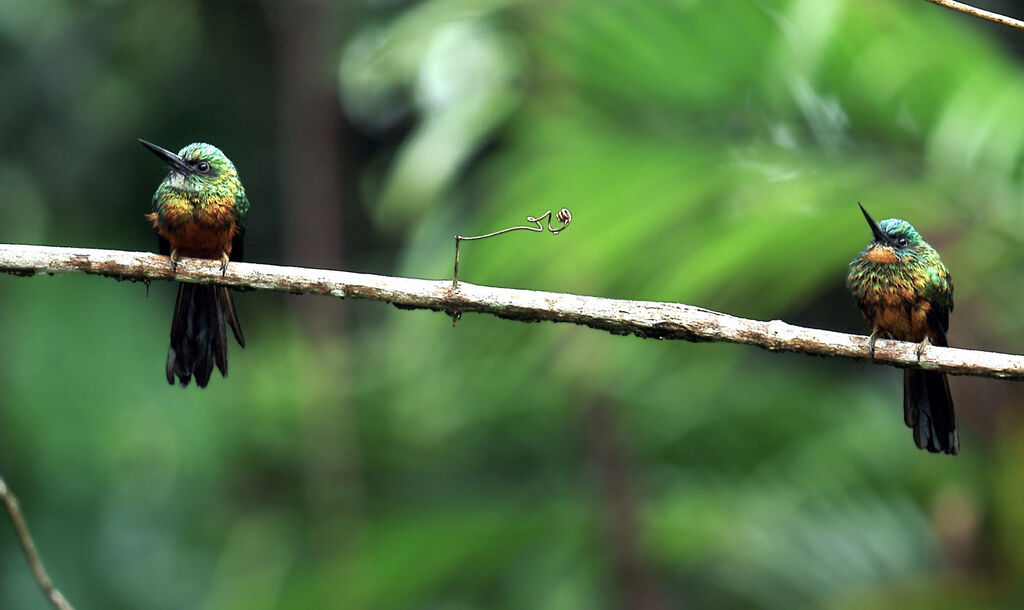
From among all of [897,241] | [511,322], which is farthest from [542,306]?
[511,322]

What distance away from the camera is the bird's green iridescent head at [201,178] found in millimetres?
2049

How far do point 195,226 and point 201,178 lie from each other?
10 cm

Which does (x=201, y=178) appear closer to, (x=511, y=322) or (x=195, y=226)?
(x=195, y=226)

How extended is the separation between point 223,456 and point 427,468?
1128 millimetres

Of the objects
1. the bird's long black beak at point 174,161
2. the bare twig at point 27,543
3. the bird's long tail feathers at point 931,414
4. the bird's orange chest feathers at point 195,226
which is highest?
the bird's long black beak at point 174,161

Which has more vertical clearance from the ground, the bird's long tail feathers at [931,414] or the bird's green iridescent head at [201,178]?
the bird's green iridescent head at [201,178]

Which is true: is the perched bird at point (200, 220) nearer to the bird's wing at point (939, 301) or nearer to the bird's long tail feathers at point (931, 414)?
the bird's long tail feathers at point (931, 414)

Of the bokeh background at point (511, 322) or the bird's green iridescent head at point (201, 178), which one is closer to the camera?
the bird's green iridescent head at point (201, 178)

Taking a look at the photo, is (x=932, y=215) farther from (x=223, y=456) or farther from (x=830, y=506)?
(x=223, y=456)

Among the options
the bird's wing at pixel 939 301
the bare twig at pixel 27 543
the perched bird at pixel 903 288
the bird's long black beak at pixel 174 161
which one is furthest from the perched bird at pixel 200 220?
the bird's wing at pixel 939 301

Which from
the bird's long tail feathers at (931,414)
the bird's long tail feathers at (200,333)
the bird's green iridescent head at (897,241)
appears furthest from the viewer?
the bird's green iridescent head at (897,241)

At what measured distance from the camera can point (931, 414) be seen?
1611mm

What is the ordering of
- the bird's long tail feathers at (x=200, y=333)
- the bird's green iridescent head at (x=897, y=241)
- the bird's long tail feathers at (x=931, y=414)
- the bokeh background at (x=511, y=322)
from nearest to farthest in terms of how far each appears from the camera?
1. the bird's long tail feathers at (x=931, y=414)
2. the bird's long tail feathers at (x=200, y=333)
3. the bird's green iridescent head at (x=897, y=241)
4. the bokeh background at (x=511, y=322)

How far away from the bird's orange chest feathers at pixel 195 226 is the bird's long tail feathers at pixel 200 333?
0.33 feet
